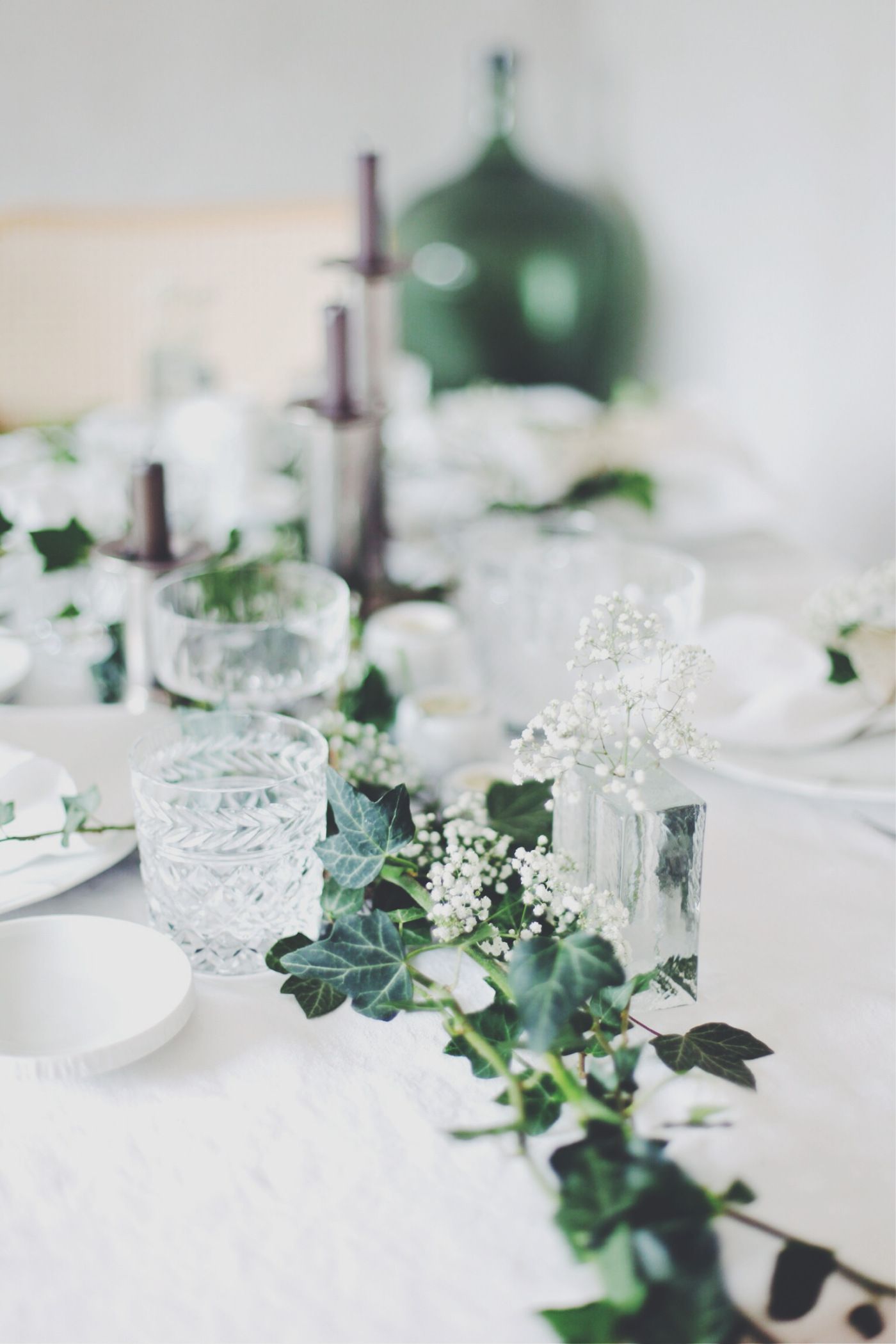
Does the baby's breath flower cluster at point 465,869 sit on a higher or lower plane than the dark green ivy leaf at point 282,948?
higher

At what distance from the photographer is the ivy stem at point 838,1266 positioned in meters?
0.43

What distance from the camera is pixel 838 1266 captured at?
44cm

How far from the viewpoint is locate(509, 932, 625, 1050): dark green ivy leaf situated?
0.46 meters

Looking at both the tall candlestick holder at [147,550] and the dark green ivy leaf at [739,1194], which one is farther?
the tall candlestick holder at [147,550]

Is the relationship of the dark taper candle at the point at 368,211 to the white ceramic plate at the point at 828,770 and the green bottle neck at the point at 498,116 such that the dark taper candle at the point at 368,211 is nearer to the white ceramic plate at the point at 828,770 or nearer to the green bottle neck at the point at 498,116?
the white ceramic plate at the point at 828,770

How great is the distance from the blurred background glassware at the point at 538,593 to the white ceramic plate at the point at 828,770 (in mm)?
134

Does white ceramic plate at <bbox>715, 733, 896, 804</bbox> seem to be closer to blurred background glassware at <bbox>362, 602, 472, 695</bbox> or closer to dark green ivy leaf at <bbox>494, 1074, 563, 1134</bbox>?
→ blurred background glassware at <bbox>362, 602, 472, 695</bbox>

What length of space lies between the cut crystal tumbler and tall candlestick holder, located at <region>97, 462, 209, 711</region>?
0.37 m

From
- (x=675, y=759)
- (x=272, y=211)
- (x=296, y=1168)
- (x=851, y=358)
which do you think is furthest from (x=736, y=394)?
(x=296, y=1168)

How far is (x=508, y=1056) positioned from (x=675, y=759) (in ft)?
1.17

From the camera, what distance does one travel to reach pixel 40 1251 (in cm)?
44

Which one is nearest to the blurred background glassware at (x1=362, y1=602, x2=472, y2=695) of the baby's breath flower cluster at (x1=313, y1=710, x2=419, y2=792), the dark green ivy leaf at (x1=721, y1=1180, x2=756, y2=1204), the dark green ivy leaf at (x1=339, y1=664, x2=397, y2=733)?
the dark green ivy leaf at (x1=339, y1=664, x2=397, y2=733)

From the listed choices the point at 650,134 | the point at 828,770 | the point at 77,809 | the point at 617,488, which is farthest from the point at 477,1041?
the point at 650,134

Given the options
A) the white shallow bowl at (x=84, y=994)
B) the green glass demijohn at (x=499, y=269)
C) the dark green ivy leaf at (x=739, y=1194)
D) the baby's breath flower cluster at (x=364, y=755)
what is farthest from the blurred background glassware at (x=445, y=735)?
the green glass demijohn at (x=499, y=269)
